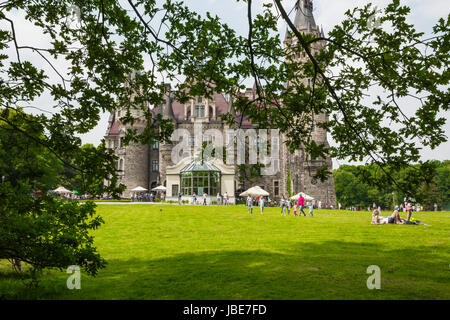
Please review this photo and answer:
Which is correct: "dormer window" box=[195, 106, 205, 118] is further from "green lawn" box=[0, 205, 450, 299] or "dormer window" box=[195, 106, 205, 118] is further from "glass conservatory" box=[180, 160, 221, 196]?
"green lawn" box=[0, 205, 450, 299]

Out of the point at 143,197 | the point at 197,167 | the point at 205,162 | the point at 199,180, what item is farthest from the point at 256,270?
the point at 143,197

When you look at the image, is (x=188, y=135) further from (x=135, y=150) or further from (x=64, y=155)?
(x=64, y=155)

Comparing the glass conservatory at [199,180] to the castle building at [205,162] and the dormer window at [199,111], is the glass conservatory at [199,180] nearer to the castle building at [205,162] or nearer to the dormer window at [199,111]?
the castle building at [205,162]

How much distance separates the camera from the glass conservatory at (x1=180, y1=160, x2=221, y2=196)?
4331 centimetres

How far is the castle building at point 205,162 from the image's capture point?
44.5 meters

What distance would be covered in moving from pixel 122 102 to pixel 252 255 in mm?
4606

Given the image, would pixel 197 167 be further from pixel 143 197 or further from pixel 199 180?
pixel 143 197

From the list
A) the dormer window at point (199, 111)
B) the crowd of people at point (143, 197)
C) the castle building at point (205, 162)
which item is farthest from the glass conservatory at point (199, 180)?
the dormer window at point (199, 111)

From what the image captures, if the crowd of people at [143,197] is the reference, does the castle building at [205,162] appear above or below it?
above

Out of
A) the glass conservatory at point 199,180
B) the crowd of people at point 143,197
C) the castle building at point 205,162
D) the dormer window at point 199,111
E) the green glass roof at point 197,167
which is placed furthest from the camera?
the dormer window at point 199,111

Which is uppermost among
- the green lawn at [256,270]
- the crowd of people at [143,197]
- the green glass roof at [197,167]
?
the green glass roof at [197,167]

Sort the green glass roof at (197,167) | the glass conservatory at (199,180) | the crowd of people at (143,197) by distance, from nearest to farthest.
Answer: the glass conservatory at (199,180)
the green glass roof at (197,167)
the crowd of people at (143,197)

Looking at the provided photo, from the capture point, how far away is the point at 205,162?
150ft
